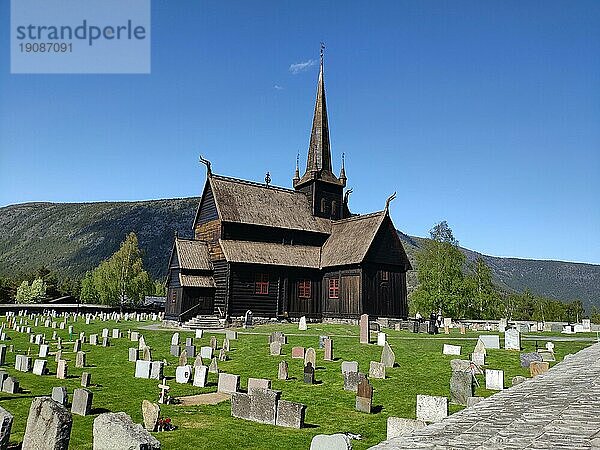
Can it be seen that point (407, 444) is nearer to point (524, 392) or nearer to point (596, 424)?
point (596, 424)

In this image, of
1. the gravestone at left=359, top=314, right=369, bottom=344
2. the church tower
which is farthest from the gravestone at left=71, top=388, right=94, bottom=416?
the church tower

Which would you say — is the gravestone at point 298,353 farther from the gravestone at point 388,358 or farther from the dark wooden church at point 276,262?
the dark wooden church at point 276,262

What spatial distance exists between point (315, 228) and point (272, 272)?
A: 21.9ft

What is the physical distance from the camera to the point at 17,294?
268 feet

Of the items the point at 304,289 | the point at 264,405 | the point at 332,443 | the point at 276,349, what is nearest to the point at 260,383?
the point at 264,405

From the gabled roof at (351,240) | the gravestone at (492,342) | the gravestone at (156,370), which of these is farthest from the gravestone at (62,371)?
the gabled roof at (351,240)

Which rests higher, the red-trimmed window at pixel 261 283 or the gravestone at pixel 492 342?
the red-trimmed window at pixel 261 283

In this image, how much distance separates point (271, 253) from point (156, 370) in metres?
23.8

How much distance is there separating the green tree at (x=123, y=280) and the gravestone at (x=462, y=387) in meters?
66.3

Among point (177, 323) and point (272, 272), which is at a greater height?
point (272, 272)

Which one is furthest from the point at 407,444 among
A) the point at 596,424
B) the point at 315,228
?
the point at 315,228

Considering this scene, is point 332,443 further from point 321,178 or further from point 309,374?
point 321,178

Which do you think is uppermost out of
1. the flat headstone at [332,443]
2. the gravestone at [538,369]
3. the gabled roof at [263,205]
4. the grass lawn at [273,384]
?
the gabled roof at [263,205]

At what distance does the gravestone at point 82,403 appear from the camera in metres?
11.7
